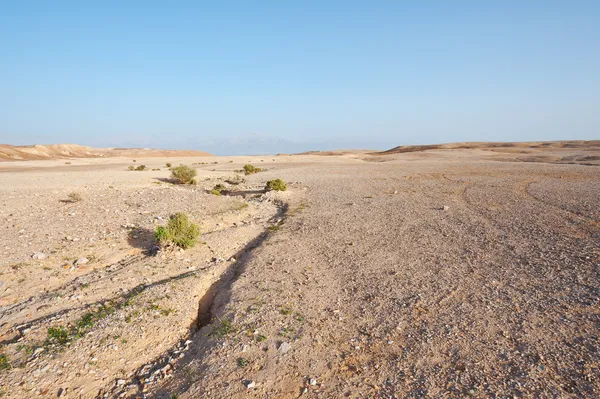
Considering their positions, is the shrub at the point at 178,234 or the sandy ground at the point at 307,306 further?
the shrub at the point at 178,234

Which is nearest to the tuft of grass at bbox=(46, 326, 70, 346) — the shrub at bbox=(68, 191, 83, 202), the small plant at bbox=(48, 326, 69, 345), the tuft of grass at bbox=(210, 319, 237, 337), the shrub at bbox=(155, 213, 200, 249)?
the small plant at bbox=(48, 326, 69, 345)

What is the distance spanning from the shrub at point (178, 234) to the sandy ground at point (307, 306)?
32 centimetres

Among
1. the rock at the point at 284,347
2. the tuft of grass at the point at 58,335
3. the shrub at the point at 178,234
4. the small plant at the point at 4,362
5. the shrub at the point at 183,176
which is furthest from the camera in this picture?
the shrub at the point at 183,176

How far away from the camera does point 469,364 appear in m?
4.56

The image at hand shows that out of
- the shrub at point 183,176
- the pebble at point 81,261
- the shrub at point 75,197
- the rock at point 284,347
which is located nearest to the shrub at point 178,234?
the pebble at point 81,261

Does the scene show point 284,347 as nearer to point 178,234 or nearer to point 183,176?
point 178,234

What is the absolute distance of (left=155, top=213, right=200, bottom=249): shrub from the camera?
9328mm

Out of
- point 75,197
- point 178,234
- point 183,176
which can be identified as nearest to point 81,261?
point 178,234

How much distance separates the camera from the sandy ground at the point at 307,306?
14.6 ft

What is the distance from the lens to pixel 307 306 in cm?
628

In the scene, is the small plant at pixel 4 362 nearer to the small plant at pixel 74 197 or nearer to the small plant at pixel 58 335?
the small plant at pixel 58 335

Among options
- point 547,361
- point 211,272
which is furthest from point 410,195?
point 547,361

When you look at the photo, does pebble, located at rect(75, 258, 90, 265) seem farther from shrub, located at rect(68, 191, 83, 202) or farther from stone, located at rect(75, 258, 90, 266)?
shrub, located at rect(68, 191, 83, 202)

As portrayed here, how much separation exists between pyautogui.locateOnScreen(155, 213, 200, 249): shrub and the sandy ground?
1.05 ft
